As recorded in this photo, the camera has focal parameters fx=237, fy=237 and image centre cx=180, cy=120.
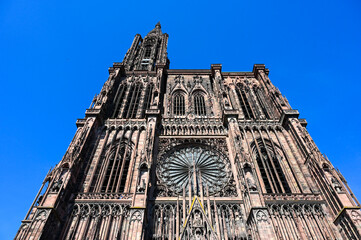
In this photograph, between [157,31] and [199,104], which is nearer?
[199,104]

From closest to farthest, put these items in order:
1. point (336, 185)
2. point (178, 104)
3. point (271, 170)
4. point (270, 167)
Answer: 1. point (336, 185)
2. point (271, 170)
3. point (270, 167)
4. point (178, 104)

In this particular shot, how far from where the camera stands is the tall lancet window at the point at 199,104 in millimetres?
24981

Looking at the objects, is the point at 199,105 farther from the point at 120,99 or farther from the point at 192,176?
the point at 192,176

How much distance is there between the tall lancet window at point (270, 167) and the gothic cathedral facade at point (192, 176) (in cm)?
9

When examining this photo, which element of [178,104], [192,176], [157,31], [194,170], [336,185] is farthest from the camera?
[157,31]

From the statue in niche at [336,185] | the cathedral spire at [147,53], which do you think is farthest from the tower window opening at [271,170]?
the cathedral spire at [147,53]

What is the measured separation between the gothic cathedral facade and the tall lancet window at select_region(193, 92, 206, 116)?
0.12m

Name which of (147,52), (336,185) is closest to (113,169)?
(336,185)

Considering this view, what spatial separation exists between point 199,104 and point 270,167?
10.3m

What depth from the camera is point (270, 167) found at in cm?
1902

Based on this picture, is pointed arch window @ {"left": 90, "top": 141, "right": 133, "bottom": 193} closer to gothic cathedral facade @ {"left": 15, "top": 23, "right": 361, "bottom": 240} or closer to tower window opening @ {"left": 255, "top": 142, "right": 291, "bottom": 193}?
gothic cathedral facade @ {"left": 15, "top": 23, "right": 361, "bottom": 240}

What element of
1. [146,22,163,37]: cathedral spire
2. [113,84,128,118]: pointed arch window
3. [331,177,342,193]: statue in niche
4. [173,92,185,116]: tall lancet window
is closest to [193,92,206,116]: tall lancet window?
[173,92,185,116]: tall lancet window

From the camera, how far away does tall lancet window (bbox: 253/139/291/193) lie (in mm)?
17398

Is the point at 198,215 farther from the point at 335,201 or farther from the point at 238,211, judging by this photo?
the point at 335,201
